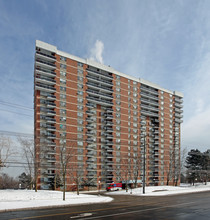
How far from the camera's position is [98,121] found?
89875 mm

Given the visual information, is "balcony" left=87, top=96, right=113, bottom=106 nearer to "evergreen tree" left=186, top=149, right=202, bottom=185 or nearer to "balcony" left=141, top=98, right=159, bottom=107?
"balcony" left=141, top=98, right=159, bottom=107

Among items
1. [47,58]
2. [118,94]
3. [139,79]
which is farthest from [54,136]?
[139,79]

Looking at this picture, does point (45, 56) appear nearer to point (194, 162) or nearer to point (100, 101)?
point (100, 101)

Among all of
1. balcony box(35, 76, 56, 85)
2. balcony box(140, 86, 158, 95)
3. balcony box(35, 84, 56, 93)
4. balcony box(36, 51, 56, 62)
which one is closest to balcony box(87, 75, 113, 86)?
balcony box(35, 76, 56, 85)

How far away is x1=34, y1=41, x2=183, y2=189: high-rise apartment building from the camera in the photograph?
73062 mm

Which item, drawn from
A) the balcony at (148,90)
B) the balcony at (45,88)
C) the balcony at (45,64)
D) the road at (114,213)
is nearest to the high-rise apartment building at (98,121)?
the balcony at (45,64)

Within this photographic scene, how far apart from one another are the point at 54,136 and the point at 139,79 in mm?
48658

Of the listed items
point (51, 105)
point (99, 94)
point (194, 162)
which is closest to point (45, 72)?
point (51, 105)

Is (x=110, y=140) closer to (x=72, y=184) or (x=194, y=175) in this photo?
(x=72, y=184)

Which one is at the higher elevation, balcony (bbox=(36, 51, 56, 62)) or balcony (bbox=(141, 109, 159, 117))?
balcony (bbox=(36, 51, 56, 62))

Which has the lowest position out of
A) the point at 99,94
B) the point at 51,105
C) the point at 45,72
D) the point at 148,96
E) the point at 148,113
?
the point at 51,105

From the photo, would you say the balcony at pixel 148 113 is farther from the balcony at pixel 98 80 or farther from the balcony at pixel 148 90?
the balcony at pixel 98 80

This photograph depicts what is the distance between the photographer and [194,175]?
351 feet

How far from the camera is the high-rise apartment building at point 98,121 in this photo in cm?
7306
